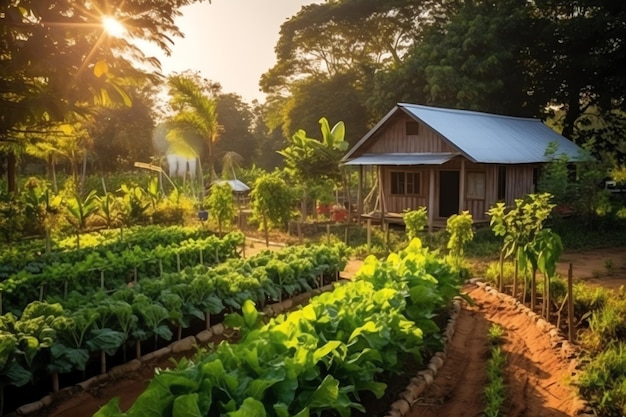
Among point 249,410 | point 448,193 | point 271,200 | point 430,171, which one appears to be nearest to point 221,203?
point 271,200

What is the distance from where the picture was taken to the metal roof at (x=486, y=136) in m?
16.4

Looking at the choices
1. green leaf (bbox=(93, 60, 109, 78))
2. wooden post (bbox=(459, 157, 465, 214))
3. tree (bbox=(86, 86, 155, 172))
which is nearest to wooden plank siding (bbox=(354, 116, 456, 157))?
wooden post (bbox=(459, 157, 465, 214))

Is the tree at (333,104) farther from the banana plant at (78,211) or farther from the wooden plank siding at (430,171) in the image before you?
the banana plant at (78,211)

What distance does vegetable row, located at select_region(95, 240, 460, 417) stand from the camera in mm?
3475

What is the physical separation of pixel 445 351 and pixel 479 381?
0.76 meters

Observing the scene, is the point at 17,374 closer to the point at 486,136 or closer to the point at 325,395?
the point at 325,395

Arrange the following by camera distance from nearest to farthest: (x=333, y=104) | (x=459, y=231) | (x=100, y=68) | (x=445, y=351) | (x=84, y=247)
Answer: (x=100, y=68) → (x=445, y=351) → (x=459, y=231) → (x=84, y=247) → (x=333, y=104)

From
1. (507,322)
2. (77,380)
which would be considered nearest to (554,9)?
(507,322)

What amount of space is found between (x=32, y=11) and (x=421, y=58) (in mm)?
23383

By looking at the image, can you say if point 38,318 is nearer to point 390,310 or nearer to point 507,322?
point 390,310

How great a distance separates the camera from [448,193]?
62.0 feet

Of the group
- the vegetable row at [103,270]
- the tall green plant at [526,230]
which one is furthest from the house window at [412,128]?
the tall green plant at [526,230]

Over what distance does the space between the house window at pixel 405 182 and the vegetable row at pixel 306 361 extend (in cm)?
1269

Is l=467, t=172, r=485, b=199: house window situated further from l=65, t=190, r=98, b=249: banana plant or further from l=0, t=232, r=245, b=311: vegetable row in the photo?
l=65, t=190, r=98, b=249: banana plant
